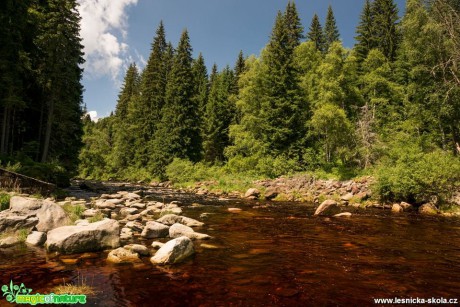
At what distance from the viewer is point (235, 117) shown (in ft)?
158

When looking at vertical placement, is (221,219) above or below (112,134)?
below

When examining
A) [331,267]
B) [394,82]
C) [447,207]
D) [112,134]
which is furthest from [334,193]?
[112,134]

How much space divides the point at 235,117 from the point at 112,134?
112 ft

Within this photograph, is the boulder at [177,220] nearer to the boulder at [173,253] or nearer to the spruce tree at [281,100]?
the boulder at [173,253]

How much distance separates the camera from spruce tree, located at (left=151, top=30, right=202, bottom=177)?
40781 millimetres

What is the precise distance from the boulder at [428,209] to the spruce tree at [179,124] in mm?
29515

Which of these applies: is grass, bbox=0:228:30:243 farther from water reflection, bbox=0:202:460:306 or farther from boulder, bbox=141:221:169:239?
boulder, bbox=141:221:169:239

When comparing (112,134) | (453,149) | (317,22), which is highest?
(317,22)

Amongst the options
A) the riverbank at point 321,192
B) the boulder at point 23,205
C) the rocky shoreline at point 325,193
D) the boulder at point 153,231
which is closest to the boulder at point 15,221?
the boulder at point 23,205

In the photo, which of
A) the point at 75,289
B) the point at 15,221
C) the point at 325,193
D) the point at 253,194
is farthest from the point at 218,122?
the point at 75,289

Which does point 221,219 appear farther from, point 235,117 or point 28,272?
point 235,117

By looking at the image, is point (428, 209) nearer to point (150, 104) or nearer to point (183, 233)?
point (183, 233)

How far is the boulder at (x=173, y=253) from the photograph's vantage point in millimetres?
6430

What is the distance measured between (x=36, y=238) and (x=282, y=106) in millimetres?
28564
